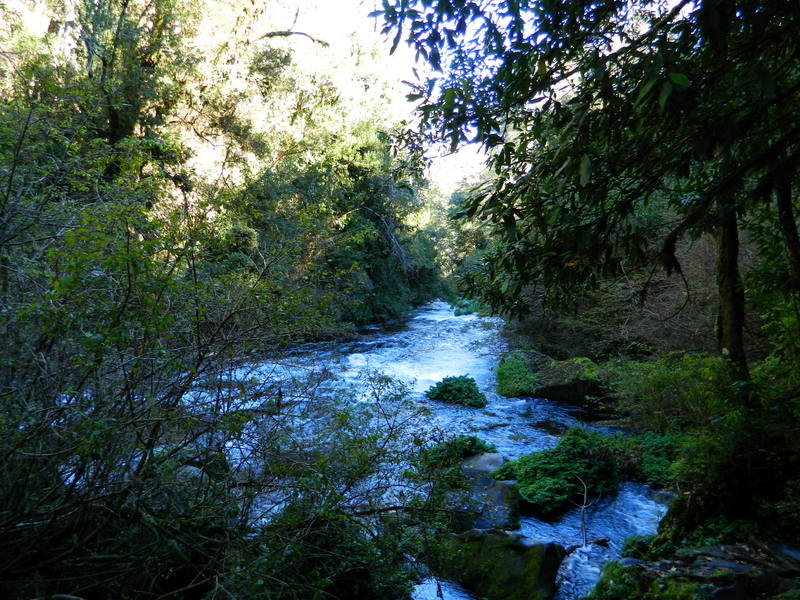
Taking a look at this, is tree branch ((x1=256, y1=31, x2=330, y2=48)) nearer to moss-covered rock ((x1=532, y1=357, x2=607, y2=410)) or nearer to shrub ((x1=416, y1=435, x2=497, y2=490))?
moss-covered rock ((x1=532, y1=357, x2=607, y2=410))

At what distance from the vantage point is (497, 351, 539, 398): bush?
44.5ft

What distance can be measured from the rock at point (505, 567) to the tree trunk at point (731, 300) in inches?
107

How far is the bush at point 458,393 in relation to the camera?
41.4 feet

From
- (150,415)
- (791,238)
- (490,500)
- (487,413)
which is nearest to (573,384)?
(487,413)

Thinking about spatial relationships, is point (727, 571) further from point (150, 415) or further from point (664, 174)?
point (150, 415)

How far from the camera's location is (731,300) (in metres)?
5.34

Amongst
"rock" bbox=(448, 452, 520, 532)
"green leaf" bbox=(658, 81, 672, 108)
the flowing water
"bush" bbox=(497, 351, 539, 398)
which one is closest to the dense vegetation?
"green leaf" bbox=(658, 81, 672, 108)

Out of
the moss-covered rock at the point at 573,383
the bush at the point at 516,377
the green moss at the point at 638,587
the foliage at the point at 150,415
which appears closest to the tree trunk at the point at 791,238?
the green moss at the point at 638,587

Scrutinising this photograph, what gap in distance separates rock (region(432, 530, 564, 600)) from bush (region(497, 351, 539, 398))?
7.95m

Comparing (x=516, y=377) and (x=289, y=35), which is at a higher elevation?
(x=289, y=35)

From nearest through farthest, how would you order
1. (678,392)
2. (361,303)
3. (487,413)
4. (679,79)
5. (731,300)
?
(679,79) < (361,303) < (731,300) < (678,392) < (487,413)

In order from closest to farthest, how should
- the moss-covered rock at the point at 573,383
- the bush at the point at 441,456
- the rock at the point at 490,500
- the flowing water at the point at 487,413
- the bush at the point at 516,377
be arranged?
the bush at the point at 441,456, the flowing water at the point at 487,413, the rock at the point at 490,500, the moss-covered rock at the point at 573,383, the bush at the point at 516,377

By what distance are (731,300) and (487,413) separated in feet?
24.5

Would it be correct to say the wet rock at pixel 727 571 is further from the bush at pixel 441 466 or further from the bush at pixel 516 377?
the bush at pixel 516 377
